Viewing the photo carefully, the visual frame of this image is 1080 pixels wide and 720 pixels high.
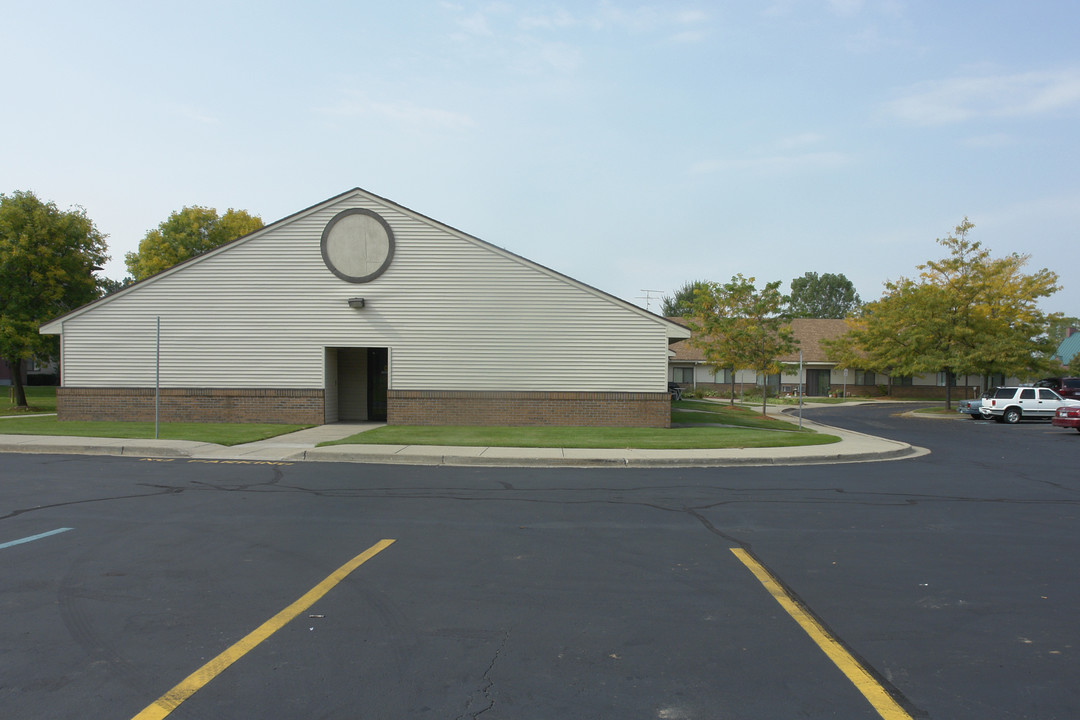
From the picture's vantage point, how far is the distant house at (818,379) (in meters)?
50.9

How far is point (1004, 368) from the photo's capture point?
34.4m

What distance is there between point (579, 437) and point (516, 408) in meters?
4.00

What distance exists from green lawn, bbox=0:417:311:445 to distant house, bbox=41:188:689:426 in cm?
115

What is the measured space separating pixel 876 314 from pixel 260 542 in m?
44.3

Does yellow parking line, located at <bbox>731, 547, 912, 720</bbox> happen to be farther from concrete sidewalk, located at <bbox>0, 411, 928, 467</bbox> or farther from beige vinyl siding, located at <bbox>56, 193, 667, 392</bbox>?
beige vinyl siding, located at <bbox>56, 193, 667, 392</bbox>

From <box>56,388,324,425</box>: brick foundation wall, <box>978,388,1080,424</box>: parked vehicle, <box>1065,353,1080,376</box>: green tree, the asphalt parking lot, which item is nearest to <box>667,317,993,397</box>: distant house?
<box>978,388,1080,424</box>: parked vehicle

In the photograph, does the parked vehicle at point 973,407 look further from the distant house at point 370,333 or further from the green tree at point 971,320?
the distant house at point 370,333

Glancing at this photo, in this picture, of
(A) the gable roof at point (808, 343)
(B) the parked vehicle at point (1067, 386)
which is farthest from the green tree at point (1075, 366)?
(B) the parked vehicle at point (1067, 386)

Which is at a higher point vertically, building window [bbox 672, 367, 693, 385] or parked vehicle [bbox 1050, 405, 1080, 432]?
building window [bbox 672, 367, 693, 385]

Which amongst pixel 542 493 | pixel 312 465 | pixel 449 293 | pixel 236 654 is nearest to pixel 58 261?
pixel 449 293

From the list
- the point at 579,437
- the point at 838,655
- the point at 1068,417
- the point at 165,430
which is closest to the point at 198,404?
the point at 165,430

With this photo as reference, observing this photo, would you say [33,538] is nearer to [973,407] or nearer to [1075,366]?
[973,407]

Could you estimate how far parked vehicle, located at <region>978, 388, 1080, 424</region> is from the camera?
3034 centimetres

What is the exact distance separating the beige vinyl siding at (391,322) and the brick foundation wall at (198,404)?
10.9 inches
